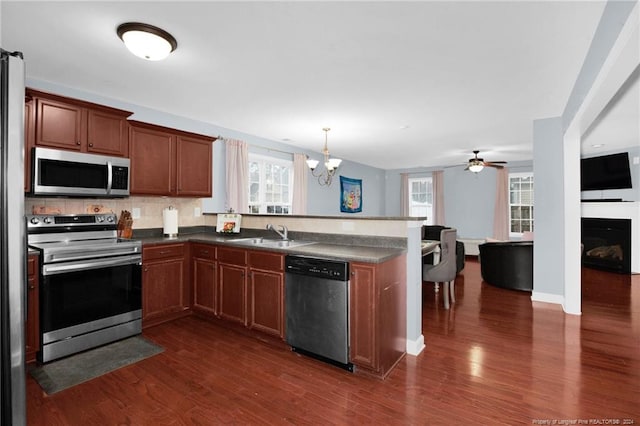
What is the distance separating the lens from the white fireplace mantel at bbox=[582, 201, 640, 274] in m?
6.01

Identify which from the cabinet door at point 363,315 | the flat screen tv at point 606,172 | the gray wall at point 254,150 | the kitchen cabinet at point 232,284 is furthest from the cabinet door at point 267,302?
the flat screen tv at point 606,172

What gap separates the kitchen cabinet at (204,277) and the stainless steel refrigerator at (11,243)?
226 centimetres

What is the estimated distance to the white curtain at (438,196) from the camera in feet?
28.2

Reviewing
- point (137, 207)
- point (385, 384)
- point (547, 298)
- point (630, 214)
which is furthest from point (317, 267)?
point (630, 214)

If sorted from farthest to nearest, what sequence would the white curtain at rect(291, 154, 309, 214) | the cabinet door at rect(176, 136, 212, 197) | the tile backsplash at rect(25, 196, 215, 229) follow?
1. the white curtain at rect(291, 154, 309, 214)
2. the cabinet door at rect(176, 136, 212, 197)
3. the tile backsplash at rect(25, 196, 215, 229)

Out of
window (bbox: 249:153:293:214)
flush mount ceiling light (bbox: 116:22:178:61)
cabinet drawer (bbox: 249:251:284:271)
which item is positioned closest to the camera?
flush mount ceiling light (bbox: 116:22:178:61)

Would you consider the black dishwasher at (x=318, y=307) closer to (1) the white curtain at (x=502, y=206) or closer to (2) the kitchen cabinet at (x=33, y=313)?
(2) the kitchen cabinet at (x=33, y=313)

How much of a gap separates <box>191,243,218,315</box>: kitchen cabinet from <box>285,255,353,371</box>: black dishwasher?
105cm

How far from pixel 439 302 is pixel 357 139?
2.97 m

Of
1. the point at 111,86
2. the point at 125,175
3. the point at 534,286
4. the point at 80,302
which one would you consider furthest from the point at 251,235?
the point at 534,286

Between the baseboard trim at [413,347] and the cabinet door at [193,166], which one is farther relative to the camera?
the cabinet door at [193,166]

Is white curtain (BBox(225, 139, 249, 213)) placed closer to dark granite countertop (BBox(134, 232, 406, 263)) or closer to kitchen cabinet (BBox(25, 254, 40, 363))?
dark granite countertop (BBox(134, 232, 406, 263))

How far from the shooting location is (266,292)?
9.47ft

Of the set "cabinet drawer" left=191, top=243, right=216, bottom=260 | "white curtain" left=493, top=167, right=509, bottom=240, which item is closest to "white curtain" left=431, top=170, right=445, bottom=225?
"white curtain" left=493, top=167, right=509, bottom=240
